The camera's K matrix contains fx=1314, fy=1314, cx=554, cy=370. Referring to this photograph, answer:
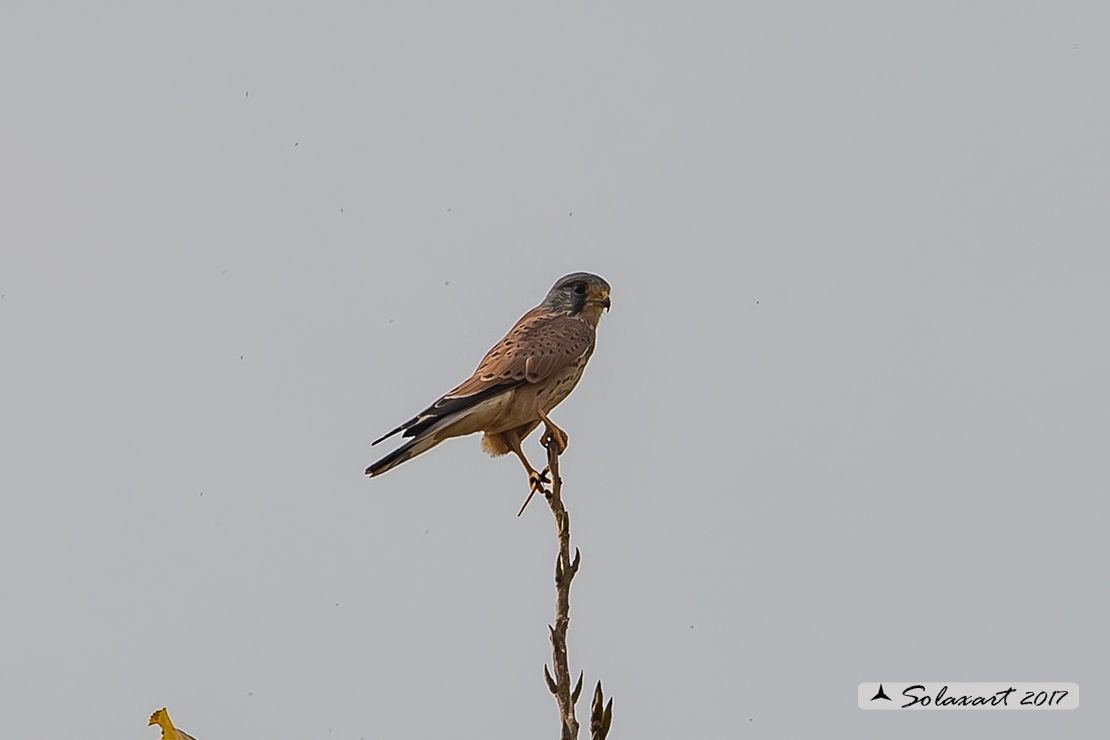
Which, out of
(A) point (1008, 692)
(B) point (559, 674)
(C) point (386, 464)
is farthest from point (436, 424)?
(A) point (1008, 692)

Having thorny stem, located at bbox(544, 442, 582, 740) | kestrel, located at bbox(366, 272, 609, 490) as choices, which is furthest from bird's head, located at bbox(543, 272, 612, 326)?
thorny stem, located at bbox(544, 442, 582, 740)

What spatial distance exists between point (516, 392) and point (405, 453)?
540 millimetres

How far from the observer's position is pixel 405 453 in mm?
4621

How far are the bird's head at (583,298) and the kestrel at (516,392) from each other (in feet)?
0.08

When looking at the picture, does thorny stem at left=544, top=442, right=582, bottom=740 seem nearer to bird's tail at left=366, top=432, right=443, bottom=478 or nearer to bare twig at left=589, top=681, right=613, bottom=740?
bare twig at left=589, top=681, right=613, bottom=740

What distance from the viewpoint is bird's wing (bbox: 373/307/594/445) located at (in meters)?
4.77

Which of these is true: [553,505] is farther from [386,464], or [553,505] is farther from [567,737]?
[386,464]

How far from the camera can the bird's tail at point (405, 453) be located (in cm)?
453

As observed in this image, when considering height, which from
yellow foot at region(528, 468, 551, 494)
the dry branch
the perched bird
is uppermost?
yellow foot at region(528, 468, 551, 494)

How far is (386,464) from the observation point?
4.56 m

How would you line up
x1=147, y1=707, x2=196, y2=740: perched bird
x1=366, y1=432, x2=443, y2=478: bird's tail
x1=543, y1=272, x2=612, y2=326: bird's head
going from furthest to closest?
x1=543, y1=272, x2=612, y2=326: bird's head < x1=366, y1=432, x2=443, y2=478: bird's tail < x1=147, y1=707, x2=196, y2=740: perched bird

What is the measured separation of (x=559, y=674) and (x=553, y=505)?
1.68ft

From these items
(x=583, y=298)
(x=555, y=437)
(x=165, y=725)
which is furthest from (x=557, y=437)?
(x=165, y=725)

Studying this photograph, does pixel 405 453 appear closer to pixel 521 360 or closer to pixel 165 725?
pixel 521 360
